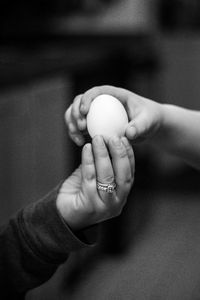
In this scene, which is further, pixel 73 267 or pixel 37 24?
pixel 37 24

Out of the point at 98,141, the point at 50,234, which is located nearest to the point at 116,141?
the point at 98,141

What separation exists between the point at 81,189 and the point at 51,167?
0.62m

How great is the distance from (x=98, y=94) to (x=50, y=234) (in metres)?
0.13

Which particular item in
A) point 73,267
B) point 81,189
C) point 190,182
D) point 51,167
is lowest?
point 190,182

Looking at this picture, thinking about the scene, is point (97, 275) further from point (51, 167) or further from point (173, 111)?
point (51, 167)

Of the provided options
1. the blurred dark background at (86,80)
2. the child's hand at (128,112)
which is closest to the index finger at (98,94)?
the child's hand at (128,112)

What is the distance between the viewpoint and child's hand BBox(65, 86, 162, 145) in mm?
449

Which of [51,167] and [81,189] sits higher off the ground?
[81,189]

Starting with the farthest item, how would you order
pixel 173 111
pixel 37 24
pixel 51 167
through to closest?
pixel 37 24 < pixel 51 167 < pixel 173 111

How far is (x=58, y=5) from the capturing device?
1.79 m

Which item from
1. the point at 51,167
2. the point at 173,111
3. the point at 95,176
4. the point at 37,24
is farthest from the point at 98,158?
the point at 37,24

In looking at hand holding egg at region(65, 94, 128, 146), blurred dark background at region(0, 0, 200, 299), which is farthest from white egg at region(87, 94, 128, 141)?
blurred dark background at region(0, 0, 200, 299)

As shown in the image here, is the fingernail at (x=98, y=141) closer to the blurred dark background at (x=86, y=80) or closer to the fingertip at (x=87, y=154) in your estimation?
the fingertip at (x=87, y=154)

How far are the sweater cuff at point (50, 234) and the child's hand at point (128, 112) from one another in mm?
65
